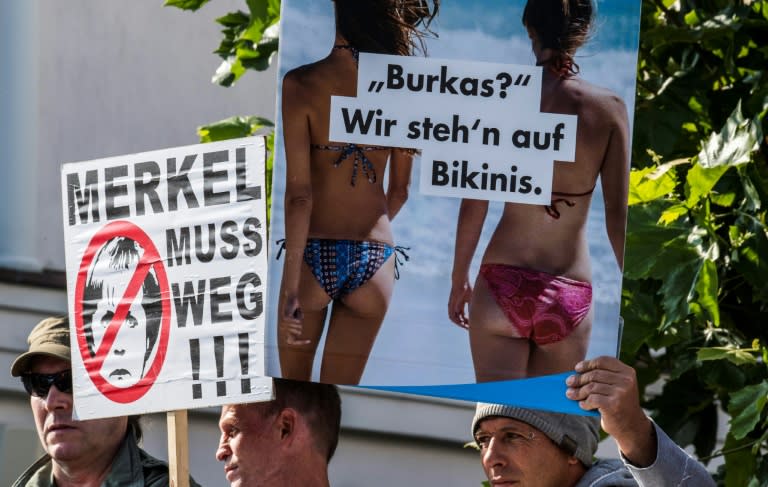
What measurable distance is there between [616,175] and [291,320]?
0.79 m

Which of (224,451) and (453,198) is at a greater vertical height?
(453,198)

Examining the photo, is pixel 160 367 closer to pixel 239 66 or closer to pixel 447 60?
pixel 447 60

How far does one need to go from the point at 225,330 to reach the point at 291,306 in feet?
0.82

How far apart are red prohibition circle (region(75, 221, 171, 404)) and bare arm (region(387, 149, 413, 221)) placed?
627mm

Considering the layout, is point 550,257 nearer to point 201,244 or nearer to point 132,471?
point 201,244

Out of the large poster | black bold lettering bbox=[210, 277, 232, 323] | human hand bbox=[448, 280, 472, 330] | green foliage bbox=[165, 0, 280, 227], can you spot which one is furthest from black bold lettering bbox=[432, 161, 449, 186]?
green foliage bbox=[165, 0, 280, 227]

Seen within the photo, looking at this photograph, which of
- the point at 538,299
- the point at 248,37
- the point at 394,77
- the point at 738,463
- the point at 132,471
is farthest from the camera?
the point at 248,37

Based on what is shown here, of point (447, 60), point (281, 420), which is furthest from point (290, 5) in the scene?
point (281, 420)

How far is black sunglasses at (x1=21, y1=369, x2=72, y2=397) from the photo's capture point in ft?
16.1

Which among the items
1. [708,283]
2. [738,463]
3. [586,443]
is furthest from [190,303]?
[738,463]

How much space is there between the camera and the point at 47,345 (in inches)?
192

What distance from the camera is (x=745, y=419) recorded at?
480cm

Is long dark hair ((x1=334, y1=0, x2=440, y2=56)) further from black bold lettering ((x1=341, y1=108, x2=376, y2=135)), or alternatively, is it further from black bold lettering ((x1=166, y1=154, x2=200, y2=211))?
black bold lettering ((x1=166, y1=154, x2=200, y2=211))

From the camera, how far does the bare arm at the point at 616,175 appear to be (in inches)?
158
